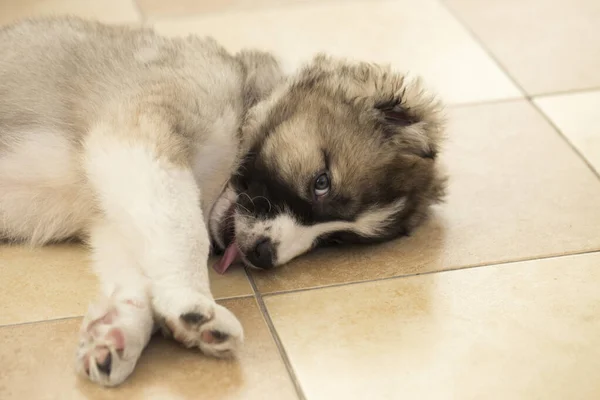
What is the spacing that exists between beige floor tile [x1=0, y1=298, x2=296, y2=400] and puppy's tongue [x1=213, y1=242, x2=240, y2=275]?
337mm

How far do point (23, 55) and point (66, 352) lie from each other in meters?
1.06

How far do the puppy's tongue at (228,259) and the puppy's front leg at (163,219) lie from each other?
24 centimetres

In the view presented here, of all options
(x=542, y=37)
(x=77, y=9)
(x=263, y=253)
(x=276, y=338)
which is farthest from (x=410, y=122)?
(x=77, y=9)

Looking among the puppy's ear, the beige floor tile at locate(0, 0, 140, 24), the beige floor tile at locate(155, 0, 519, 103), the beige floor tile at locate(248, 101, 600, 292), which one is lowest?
the beige floor tile at locate(0, 0, 140, 24)

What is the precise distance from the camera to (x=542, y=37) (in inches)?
167

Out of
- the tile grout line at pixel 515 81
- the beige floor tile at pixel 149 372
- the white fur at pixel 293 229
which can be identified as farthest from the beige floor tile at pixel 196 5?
the beige floor tile at pixel 149 372

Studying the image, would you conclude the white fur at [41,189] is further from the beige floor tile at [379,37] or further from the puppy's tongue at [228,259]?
the beige floor tile at [379,37]

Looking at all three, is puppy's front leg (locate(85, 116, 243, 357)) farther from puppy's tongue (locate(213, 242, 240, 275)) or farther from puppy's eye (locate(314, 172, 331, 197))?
Answer: puppy's eye (locate(314, 172, 331, 197))

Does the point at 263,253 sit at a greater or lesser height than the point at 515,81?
greater

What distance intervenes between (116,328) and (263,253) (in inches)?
21.3

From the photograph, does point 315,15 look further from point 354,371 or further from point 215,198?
point 354,371

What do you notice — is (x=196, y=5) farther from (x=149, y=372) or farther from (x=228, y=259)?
(x=149, y=372)

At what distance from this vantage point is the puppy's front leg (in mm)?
2184

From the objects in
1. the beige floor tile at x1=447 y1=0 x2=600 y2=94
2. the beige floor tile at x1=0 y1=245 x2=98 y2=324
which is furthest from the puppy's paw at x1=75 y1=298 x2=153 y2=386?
the beige floor tile at x1=447 y1=0 x2=600 y2=94
